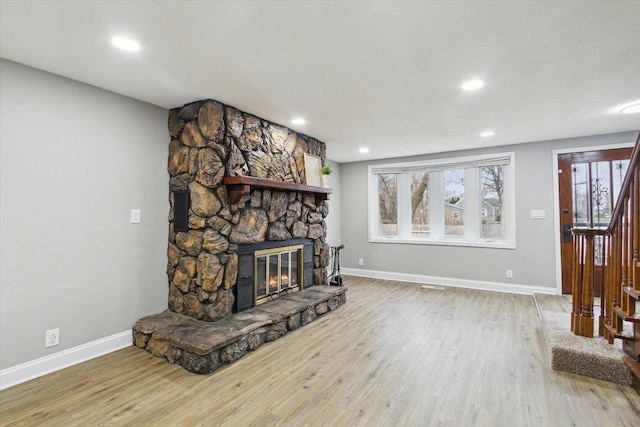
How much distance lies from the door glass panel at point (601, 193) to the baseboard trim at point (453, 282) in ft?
3.73

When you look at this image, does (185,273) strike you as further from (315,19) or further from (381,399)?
(315,19)

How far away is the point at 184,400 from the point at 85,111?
241 cm

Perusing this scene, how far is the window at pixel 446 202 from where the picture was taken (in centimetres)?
492

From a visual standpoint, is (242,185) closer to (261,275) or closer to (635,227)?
(261,275)

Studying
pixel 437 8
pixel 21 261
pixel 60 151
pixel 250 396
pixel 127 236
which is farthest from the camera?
pixel 127 236

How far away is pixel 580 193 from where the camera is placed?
4.29 metres

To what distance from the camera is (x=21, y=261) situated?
7.33 ft

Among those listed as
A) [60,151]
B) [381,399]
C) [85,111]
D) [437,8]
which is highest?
[437,8]

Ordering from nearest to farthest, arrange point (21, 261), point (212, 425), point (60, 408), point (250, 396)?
point (212, 425) → point (60, 408) → point (250, 396) → point (21, 261)

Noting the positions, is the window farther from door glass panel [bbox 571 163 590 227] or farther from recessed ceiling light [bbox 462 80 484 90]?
recessed ceiling light [bbox 462 80 484 90]

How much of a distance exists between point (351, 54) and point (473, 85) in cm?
119

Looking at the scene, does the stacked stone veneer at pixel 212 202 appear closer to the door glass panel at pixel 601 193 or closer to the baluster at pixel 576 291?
the baluster at pixel 576 291

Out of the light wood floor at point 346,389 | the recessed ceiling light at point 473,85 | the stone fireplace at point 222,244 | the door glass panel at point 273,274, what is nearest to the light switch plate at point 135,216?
the stone fireplace at point 222,244

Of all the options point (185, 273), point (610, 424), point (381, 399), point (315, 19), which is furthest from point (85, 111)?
point (610, 424)
